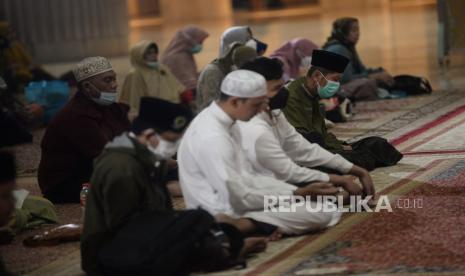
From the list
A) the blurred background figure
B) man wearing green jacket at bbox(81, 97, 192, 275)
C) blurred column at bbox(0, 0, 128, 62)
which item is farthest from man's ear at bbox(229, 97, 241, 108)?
blurred column at bbox(0, 0, 128, 62)

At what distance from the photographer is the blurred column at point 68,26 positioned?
1570 cm

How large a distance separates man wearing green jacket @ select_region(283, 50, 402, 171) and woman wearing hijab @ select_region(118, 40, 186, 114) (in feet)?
10.1

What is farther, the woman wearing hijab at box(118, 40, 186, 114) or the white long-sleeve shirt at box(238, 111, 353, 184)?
the woman wearing hijab at box(118, 40, 186, 114)

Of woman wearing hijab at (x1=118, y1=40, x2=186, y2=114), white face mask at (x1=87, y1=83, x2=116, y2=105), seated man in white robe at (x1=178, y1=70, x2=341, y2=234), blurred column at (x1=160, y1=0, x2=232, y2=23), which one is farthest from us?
blurred column at (x1=160, y1=0, x2=232, y2=23)

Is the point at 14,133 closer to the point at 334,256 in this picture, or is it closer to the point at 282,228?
the point at 282,228

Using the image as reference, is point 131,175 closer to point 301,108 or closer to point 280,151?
point 280,151

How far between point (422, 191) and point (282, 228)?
1080 mm

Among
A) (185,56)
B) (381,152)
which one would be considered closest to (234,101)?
(381,152)

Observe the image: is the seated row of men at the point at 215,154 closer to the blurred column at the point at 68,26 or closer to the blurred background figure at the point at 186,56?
the blurred background figure at the point at 186,56

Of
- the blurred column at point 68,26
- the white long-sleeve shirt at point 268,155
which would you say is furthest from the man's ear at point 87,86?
the blurred column at point 68,26

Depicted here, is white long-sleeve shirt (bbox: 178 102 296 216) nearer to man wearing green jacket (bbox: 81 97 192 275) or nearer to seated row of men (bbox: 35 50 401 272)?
seated row of men (bbox: 35 50 401 272)

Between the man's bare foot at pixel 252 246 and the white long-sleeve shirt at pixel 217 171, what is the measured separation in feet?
0.70

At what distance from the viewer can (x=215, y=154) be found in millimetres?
5047

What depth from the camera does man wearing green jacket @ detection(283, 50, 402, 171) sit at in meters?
6.73
